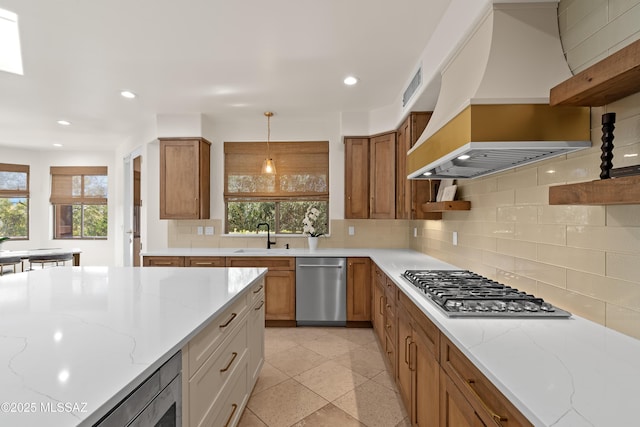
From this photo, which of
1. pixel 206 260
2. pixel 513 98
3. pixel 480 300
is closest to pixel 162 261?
pixel 206 260

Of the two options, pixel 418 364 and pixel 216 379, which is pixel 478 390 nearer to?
pixel 418 364

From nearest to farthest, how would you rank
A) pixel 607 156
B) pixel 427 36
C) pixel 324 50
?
pixel 607 156
pixel 427 36
pixel 324 50

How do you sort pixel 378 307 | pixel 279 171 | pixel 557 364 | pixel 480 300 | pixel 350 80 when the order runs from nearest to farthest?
pixel 557 364 → pixel 480 300 → pixel 350 80 → pixel 378 307 → pixel 279 171

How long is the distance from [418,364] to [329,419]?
807mm

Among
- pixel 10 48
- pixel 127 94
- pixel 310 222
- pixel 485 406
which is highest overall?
pixel 10 48

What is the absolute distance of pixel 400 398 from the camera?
92.7 inches

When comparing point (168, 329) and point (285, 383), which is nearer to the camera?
point (168, 329)

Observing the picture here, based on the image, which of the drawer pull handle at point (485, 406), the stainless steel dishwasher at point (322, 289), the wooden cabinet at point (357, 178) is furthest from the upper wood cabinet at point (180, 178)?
the drawer pull handle at point (485, 406)

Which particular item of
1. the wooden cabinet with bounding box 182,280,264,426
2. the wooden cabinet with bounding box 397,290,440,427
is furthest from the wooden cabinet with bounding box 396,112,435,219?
the wooden cabinet with bounding box 182,280,264,426

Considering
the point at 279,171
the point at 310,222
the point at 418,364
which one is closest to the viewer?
the point at 418,364

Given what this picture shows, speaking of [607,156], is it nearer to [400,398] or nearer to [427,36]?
[427,36]

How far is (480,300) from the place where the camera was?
1.55 metres

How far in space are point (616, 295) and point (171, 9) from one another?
2778mm

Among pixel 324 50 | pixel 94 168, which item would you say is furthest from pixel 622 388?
pixel 94 168
